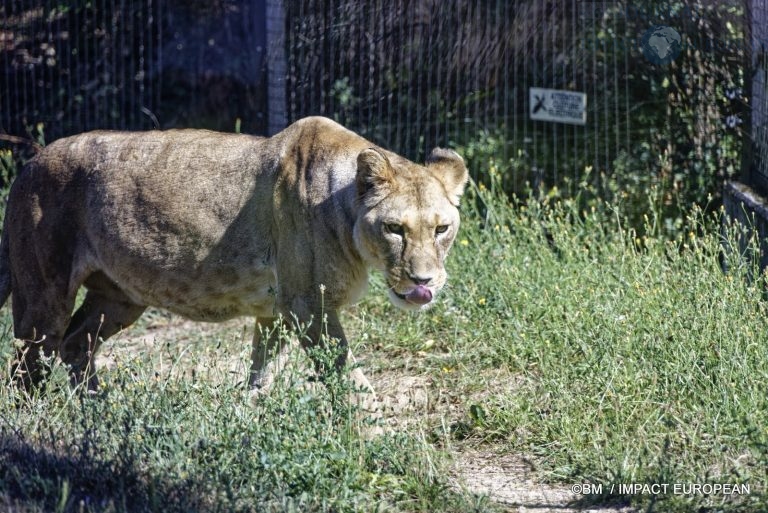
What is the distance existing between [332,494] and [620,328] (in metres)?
2.06

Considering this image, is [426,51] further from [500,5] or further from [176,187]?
[176,187]

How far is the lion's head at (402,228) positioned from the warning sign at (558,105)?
3.93 m

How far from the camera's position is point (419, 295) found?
18.4 ft

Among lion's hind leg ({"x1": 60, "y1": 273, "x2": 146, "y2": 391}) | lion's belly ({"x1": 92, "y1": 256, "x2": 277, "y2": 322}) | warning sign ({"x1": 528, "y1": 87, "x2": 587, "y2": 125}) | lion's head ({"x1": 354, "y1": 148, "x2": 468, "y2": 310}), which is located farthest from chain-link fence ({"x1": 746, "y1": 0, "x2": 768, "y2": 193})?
lion's hind leg ({"x1": 60, "y1": 273, "x2": 146, "y2": 391})

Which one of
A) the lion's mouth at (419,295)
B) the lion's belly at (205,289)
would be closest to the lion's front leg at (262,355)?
the lion's belly at (205,289)

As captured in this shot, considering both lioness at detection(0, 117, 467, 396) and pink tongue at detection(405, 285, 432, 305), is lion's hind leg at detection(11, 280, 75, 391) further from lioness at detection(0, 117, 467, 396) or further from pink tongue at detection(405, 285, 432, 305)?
pink tongue at detection(405, 285, 432, 305)

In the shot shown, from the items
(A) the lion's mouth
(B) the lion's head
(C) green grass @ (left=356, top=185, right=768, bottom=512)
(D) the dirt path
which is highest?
(B) the lion's head

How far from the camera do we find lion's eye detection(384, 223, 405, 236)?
5645mm

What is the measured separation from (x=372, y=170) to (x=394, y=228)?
1.04 ft

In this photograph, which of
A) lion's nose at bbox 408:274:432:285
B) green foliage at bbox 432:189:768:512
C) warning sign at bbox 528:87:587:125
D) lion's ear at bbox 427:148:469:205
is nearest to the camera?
green foliage at bbox 432:189:768:512

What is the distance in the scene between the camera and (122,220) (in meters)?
6.45

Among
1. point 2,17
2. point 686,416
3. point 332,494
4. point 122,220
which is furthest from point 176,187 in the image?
point 2,17

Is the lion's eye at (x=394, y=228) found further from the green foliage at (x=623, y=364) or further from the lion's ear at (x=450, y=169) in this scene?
the green foliage at (x=623, y=364)

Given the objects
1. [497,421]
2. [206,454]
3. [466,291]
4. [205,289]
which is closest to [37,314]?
[205,289]
